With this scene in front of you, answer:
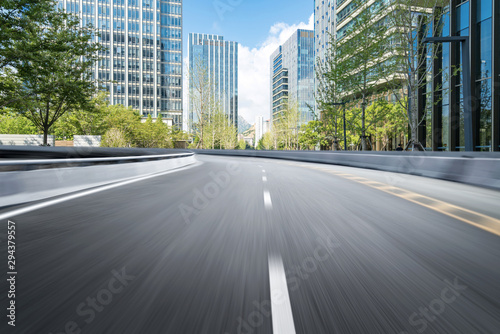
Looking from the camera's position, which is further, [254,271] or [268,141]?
[268,141]

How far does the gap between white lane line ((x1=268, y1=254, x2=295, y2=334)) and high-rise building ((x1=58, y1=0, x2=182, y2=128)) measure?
113477 mm

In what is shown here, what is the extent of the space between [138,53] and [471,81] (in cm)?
10848

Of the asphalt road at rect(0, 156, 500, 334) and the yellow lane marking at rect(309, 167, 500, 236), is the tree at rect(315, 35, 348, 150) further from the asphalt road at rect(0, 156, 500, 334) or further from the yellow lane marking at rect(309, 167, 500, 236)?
the asphalt road at rect(0, 156, 500, 334)

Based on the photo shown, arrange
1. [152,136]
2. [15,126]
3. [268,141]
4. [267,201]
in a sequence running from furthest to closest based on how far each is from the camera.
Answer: [268,141], [15,126], [152,136], [267,201]

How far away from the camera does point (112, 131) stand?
5591cm

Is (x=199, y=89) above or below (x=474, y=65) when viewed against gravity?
above

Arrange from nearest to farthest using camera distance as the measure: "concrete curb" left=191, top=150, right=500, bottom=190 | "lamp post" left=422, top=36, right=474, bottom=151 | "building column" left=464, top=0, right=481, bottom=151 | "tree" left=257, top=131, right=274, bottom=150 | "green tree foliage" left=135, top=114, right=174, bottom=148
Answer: "concrete curb" left=191, top=150, right=500, bottom=190, "lamp post" left=422, top=36, right=474, bottom=151, "building column" left=464, top=0, right=481, bottom=151, "green tree foliage" left=135, top=114, right=174, bottom=148, "tree" left=257, top=131, right=274, bottom=150

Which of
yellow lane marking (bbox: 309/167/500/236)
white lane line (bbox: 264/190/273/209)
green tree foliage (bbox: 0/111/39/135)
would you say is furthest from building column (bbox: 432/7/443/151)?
green tree foliage (bbox: 0/111/39/135)

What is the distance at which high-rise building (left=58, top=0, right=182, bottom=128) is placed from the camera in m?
113

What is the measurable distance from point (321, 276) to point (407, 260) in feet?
3.39

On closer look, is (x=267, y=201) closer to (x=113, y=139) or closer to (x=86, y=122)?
(x=113, y=139)

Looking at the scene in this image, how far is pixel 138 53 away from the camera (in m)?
115

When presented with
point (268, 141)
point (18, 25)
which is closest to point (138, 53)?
point (268, 141)

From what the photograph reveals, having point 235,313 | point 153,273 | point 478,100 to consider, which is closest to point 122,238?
point 153,273
